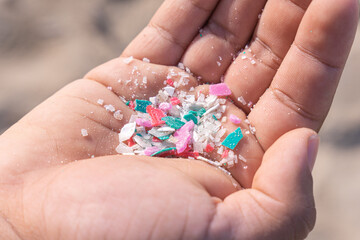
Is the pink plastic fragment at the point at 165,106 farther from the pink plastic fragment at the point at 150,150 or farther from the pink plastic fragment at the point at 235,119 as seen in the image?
the pink plastic fragment at the point at 235,119

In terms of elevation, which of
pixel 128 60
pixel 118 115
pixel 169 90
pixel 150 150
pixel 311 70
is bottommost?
pixel 150 150

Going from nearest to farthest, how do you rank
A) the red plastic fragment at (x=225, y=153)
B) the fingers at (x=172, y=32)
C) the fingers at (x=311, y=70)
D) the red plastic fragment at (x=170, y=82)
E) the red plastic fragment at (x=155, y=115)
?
the fingers at (x=311, y=70) < the red plastic fragment at (x=225, y=153) < the red plastic fragment at (x=155, y=115) < the red plastic fragment at (x=170, y=82) < the fingers at (x=172, y=32)

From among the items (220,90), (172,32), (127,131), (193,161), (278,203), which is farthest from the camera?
(172,32)

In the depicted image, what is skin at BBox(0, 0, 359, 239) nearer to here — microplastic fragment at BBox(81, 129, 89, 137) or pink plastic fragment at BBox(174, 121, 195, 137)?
microplastic fragment at BBox(81, 129, 89, 137)

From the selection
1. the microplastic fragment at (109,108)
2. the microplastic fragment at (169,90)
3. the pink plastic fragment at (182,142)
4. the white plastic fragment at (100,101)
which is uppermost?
the microplastic fragment at (169,90)

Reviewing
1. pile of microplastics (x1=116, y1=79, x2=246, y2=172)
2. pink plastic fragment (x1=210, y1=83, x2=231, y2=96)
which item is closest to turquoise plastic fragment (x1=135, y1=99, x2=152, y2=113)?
pile of microplastics (x1=116, y1=79, x2=246, y2=172)

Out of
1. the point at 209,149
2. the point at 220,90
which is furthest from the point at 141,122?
the point at 220,90

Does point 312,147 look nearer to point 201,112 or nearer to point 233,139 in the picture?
point 233,139

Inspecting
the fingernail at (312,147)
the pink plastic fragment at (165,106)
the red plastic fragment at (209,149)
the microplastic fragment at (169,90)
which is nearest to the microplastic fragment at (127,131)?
the pink plastic fragment at (165,106)
